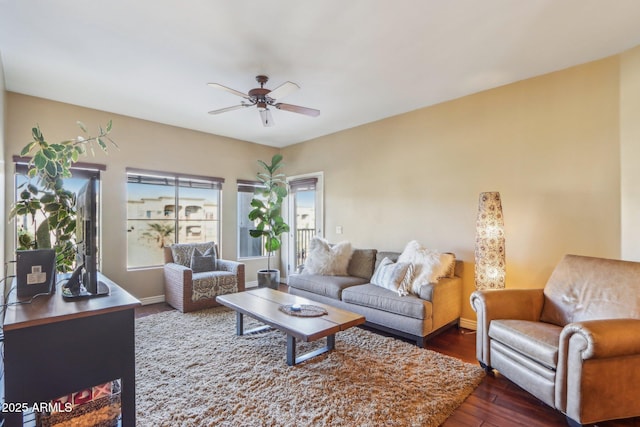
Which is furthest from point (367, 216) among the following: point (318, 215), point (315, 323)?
point (315, 323)

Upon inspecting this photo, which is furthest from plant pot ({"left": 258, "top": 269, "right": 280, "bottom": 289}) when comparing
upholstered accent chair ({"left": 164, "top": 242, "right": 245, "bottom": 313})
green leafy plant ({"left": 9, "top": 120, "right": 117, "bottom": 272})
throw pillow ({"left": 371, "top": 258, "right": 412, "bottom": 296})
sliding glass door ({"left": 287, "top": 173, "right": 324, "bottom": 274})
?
green leafy plant ({"left": 9, "top": 120, "right": 117, "bottom": 272})

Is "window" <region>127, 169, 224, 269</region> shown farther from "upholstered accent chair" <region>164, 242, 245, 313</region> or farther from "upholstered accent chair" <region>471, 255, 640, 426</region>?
"upholstered accent chair" <region>471, 255, 640, 426</region>

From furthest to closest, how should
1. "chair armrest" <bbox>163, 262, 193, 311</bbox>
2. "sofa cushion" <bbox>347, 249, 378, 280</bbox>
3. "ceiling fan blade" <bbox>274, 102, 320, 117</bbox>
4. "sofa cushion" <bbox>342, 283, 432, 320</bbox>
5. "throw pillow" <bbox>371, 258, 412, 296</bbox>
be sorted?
"sofa cushion" <bbox>347, 249, 378, 280</bbox> → "chair armrest" <bbox>163, 262, 193, 311</bbox> → "throw pillow" <bbox>371, 258, 412, 296</bbox> → "ceiling fan blade" <bbox>274, 102, 320, 117</bbox> → "sofa cushion" <bbox>342, 283, 432, 320</bbox>

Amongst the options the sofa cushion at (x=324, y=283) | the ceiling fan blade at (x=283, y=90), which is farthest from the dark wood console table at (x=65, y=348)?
the sofa cushion at (x=324, y=283)

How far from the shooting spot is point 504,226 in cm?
324

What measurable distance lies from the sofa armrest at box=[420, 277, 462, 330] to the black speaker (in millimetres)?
2990

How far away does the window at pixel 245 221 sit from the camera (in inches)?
223

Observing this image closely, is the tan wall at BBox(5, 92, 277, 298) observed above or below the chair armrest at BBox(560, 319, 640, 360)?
above

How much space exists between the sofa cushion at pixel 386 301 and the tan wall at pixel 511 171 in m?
0.97

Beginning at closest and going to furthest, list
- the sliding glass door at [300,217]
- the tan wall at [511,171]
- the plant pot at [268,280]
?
the tan wall at [511,171] → the plant pot at [268,280] → the sliding glass door at [300,217]

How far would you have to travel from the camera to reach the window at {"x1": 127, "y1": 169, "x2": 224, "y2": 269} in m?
4.47

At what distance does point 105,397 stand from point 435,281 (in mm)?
2846

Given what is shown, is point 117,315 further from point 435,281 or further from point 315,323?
point 435,281

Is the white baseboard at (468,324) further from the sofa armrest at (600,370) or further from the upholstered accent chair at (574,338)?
the sofa armrest at (600,370)
